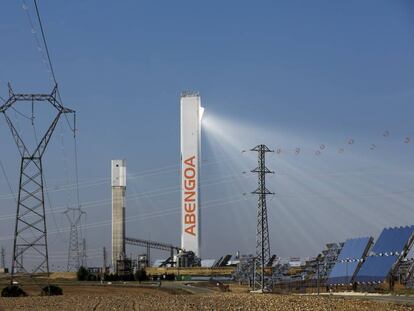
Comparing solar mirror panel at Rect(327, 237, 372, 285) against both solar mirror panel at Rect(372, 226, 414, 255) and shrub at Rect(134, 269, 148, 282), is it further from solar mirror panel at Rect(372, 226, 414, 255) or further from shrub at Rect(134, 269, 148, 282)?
shrub at Rect(134, 269, 148, 282)

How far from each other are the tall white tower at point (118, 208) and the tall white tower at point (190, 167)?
15721 millimetres

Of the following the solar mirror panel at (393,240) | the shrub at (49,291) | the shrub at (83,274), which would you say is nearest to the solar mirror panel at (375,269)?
the solar mirror panel at (393,240)

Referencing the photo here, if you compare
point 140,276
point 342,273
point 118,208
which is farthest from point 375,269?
point 118,208

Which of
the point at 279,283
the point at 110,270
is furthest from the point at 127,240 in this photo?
the point at 279,283

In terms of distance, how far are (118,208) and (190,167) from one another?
795 inches

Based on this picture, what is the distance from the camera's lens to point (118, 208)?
556 ft

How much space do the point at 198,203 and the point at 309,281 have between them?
6274 cm

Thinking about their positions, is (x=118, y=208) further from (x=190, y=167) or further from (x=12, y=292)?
(x=12, y=292)

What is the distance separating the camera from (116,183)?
17012 cm

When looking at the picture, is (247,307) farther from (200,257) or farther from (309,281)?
(200,257)

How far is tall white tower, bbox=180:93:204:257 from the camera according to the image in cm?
15988

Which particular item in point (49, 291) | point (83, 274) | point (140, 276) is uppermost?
point (83, 274)

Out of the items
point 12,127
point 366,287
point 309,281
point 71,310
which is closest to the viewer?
point 71,310

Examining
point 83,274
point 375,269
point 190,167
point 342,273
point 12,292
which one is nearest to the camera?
point 12,292
